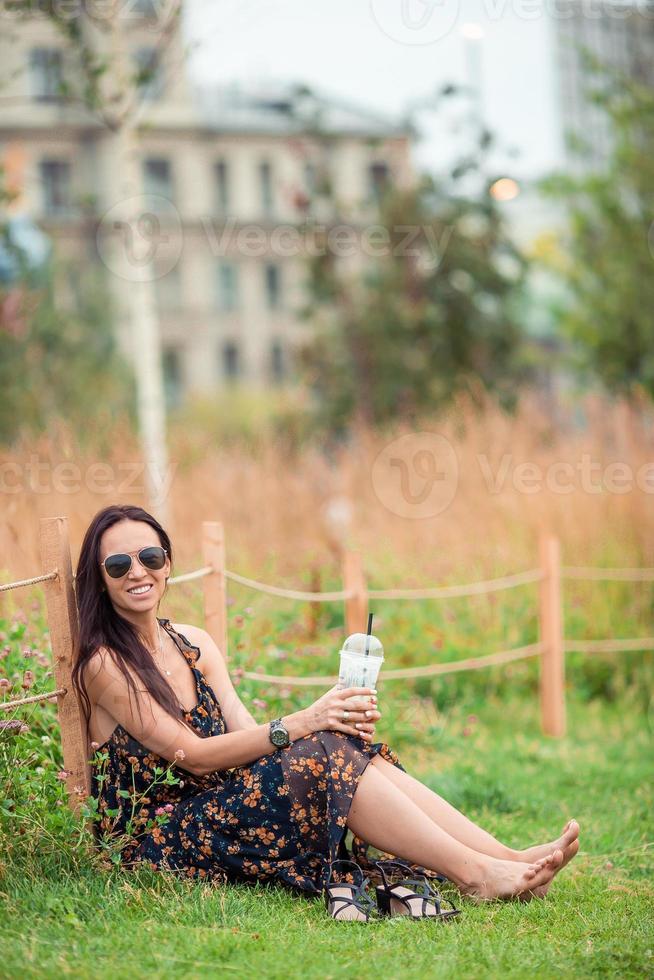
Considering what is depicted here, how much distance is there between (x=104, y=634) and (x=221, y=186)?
39305mm

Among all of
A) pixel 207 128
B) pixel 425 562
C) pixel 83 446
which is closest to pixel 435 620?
pixel 425 562

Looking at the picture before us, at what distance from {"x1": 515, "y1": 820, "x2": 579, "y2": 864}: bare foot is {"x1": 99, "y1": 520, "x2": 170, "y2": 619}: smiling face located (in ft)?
3.92

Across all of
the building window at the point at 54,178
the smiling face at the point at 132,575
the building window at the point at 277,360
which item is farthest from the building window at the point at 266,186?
the smiling face at the point at 132,575

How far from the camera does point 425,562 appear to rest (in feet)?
23.5

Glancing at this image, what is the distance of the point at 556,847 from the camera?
3.22m

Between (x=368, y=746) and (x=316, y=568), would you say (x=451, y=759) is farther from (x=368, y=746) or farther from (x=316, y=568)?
(x=368, y=746)

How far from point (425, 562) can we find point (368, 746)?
3978 millimetres

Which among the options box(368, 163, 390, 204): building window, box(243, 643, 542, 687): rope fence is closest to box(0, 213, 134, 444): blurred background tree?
box(243, 643, 542, 687): rope fence

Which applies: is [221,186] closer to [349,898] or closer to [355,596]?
[355,596]

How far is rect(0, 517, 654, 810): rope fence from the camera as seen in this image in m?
3.21

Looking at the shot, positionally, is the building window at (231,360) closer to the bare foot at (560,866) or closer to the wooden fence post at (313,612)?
the wooden fence post at (313,612)
